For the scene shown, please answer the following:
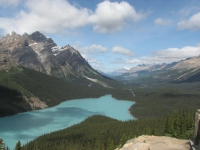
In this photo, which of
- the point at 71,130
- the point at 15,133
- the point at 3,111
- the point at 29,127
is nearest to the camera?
the point at 71,130

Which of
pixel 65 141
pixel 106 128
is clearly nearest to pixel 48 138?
pixel 65 141

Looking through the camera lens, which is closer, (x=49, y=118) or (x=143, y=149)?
(x=143, y=149)

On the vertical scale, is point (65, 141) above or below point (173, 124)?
below

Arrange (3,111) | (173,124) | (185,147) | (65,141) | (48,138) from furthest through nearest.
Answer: (3,111), (48,138), (65,141), (173,124), (185,147)

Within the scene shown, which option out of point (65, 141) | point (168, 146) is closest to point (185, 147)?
point (168, 146)

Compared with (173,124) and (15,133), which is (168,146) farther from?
(15,133)

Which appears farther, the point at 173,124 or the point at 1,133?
the point at 1,133

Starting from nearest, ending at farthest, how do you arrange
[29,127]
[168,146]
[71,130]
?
[168,146] < [71,130] < [29,127]

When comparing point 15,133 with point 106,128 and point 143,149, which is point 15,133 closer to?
point 106,128

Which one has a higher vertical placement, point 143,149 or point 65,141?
point 143,149
